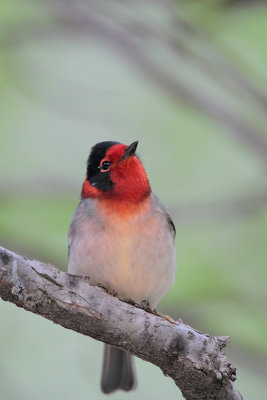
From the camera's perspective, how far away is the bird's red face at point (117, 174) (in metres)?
4.61

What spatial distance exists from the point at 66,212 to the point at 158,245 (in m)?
1.86

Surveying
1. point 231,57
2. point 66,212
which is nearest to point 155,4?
point 231,57

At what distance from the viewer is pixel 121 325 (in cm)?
337

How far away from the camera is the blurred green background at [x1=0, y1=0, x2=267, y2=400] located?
19.2ft

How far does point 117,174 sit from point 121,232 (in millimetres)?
468

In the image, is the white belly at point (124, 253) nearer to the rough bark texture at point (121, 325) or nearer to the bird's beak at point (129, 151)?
the bird's beak at point (129, 151)

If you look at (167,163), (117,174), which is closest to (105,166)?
(117,174)

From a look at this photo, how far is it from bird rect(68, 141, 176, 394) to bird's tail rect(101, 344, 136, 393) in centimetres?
72

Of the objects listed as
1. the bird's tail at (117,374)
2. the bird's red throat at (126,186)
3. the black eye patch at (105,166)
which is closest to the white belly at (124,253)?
the bird's red throat at (126,186)

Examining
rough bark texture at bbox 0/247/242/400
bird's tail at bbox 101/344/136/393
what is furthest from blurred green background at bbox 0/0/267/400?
rough bark texture at bbox 0/247/242/400

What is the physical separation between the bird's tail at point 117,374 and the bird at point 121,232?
0.72 m

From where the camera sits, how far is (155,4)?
617 cm

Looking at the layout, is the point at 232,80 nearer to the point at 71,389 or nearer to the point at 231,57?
the point at 231,57

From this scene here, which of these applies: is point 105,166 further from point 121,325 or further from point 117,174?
point 121,325
